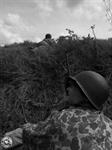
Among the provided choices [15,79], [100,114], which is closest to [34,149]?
[100,114]

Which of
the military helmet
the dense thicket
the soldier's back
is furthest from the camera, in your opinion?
the dense thicket

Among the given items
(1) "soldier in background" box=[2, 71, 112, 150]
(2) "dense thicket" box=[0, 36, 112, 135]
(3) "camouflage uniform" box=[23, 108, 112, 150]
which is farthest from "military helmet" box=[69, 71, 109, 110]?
(2) "dense thicket" box=[0, 36, 112, 135]

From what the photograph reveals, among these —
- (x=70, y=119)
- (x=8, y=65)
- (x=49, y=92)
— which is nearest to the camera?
(x=70, y=119)

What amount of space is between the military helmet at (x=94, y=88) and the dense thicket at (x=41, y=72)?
11.4 ft

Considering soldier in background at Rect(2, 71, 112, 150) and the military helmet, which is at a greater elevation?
the military helmet

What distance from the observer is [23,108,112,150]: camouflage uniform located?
8.80ft

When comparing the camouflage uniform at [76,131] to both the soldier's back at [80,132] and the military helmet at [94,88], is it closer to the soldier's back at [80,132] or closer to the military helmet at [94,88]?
the soldier's back at [80,132]

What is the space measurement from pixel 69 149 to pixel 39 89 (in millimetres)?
4325

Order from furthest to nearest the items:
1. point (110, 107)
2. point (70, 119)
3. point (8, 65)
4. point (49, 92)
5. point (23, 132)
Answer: point (8, 65) < point (49, 92) < point (110, 107) < point (23, 132) < point (70, 119)

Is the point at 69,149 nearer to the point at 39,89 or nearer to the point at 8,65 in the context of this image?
the point at 39,89

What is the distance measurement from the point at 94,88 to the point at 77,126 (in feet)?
1.46

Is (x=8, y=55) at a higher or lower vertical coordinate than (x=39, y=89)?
higher

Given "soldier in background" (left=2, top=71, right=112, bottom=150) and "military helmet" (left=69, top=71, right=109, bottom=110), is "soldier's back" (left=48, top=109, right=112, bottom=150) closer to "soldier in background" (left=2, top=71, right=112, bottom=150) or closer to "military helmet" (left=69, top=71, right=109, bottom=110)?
"soldier in background" (left=2, top=71, right=112, bottom=150)

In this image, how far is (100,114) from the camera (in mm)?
2836
